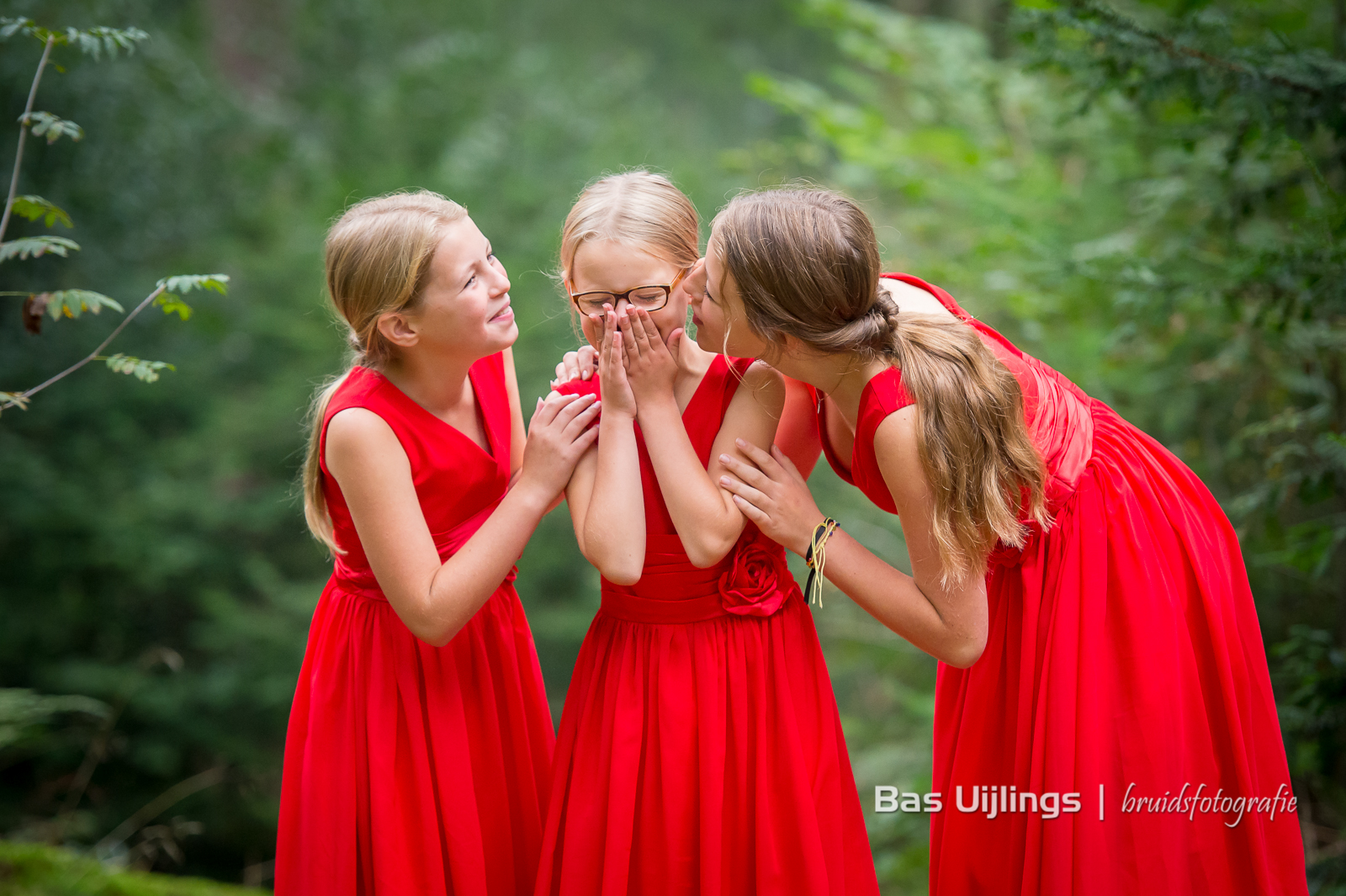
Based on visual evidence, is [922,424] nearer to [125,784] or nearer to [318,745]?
[318,745]

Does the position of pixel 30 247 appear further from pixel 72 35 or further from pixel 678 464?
pixel 678 464

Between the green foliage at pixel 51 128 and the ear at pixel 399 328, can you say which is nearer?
the green foliage at pixel 51 128

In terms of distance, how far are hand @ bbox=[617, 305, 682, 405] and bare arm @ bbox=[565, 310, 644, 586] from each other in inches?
0.6

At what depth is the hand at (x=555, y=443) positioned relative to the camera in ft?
5.62

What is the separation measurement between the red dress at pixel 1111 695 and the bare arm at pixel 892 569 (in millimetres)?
130

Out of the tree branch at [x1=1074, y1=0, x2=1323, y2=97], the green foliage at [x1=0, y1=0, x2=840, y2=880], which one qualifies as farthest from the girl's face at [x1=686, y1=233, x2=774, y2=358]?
the green foliage at [x1=0, y1=0, x2=840, y2=880]

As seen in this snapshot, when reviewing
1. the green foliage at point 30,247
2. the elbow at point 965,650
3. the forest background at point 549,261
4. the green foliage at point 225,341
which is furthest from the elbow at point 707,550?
the green foliage at point 225,341

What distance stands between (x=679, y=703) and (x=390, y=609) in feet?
2.04

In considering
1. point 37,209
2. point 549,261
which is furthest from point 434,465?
point 549,261

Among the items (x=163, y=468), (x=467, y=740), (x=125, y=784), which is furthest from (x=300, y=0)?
(x=467, y=740)

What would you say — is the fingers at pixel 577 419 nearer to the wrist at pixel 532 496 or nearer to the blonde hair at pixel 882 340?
the wrist at pixel 532 496

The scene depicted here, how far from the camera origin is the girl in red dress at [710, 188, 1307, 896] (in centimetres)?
161

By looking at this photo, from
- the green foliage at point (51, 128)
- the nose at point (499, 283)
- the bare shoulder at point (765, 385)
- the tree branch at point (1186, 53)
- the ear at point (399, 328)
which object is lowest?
the bare shoulder at point (765, 385)

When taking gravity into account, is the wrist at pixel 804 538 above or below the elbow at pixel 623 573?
above
